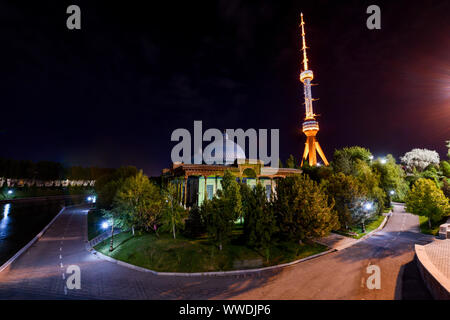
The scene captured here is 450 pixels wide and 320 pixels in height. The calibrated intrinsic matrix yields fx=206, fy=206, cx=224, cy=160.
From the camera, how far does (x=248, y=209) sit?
64.0 feet

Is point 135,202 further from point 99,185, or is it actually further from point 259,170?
point 99,185

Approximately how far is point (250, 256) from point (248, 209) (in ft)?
13.3

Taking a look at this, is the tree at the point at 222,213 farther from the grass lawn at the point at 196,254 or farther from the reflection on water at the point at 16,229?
the reflection on water at the point at 16,229

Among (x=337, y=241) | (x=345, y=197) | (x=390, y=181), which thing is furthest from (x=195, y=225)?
(x=390, y=181)

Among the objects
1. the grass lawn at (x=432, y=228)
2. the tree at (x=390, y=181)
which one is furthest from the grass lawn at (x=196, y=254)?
the tree at (x=390, y=181)

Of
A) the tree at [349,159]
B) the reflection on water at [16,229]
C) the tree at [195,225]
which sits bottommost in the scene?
the reflection on water at [16,229]

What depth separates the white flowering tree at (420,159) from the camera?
176ft

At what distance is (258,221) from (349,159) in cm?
4057

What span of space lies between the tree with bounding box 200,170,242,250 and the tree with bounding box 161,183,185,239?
375cm

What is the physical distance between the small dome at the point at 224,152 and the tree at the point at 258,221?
21.7 meters

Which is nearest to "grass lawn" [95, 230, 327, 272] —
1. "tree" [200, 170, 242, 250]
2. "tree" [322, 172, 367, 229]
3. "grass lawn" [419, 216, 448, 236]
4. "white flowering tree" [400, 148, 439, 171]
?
"tree" [200, 170, 242, 250]

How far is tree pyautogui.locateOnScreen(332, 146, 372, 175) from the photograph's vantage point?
4128 centimetres
